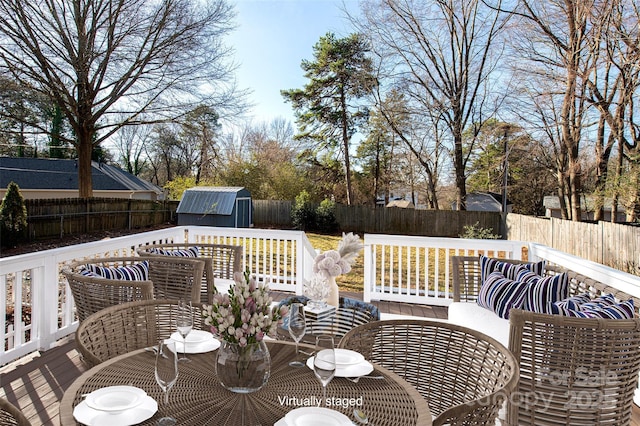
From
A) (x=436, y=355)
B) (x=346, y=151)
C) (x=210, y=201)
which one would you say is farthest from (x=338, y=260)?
(x=346, y=151)

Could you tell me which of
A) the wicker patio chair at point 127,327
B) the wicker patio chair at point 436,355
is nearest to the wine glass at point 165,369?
the wicker patio chair at point 127,327

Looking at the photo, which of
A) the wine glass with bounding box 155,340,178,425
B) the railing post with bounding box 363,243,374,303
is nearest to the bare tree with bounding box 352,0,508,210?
the railing post with bounding box 363,243,374,303

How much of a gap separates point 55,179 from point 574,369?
60.0 feet

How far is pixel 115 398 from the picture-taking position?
1.10 m

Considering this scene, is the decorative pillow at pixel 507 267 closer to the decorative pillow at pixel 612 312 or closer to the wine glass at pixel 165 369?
the decorative pillow at pixel 612 312

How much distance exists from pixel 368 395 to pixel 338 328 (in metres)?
1.10

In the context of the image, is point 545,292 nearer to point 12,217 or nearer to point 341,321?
point 341,321

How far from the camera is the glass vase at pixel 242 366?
115 centimetres

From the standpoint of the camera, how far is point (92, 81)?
11.2m

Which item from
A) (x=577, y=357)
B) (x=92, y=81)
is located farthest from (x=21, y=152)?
(x=577, y=357)

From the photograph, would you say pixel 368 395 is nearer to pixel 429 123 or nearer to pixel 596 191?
pixel 596 191

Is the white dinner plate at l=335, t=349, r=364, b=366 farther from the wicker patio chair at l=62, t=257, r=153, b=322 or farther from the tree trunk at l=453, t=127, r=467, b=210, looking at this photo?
the tree trunk at l=453, t=127, r=467, b=210

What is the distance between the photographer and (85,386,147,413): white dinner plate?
105 cm

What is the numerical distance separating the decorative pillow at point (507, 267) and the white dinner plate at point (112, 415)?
8.41 feet
